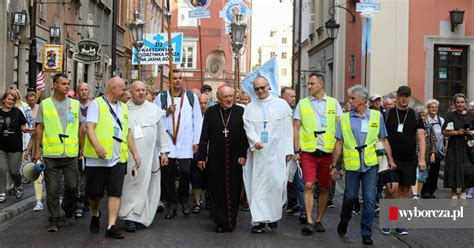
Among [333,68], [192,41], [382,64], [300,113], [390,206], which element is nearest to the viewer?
[390,206]

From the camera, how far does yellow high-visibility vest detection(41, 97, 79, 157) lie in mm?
9094

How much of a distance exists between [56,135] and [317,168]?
327 cm

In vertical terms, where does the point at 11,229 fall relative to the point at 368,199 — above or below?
below

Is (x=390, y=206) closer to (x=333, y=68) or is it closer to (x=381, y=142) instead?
(x=381, y=142)

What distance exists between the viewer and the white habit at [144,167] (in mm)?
9219

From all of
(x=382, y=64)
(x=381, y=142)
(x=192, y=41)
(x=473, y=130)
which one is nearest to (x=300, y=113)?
(x=381, y=142)

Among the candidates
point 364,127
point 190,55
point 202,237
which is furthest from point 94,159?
point 190,55

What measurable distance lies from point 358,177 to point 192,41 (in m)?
75.9

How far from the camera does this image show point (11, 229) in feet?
30.8

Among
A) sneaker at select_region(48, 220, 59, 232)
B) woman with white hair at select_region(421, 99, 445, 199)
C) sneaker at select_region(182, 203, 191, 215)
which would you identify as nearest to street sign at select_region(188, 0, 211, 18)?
woman with white hair at select_region(421, 99, 445, 199)

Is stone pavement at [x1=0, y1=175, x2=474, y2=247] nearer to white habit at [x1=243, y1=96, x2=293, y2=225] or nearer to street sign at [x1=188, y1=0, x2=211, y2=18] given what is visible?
white habit at [x1=243, y1=96, x2=293, y2=225]

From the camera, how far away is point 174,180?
10.5 metres

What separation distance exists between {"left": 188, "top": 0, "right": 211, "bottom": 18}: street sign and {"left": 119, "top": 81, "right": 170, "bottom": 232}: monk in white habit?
30.7ft

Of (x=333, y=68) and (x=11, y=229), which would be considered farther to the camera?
(x=333, y=68)
